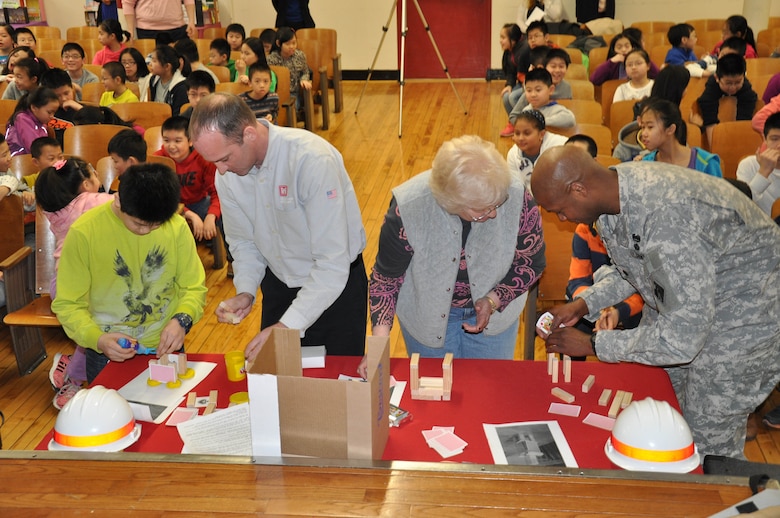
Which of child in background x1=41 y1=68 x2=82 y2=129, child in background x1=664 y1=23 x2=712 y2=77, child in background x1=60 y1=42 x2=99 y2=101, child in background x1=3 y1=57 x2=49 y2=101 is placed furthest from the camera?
child in background x1=664 y1=23 x2=712 y2=77

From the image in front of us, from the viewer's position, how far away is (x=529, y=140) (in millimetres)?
4625

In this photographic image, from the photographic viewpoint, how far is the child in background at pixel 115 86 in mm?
6406

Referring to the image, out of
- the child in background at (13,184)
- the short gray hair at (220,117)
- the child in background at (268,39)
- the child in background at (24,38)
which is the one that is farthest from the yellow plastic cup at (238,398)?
the child in background at (24,38)

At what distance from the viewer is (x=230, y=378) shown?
2502mm

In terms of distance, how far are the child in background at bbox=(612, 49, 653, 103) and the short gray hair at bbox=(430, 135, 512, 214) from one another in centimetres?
440

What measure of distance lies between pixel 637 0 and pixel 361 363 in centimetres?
1019

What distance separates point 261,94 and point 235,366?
4630 millimetres

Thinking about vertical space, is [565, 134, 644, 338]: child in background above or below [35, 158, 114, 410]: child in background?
below

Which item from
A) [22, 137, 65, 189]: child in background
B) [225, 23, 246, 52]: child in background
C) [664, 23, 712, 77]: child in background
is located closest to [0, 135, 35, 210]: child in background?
[22, 137, 65, 189]: child in background

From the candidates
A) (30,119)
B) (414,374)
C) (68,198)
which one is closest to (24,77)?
(30,119)

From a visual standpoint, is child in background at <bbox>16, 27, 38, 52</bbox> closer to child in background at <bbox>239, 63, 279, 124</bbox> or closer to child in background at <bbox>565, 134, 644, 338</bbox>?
child in background at <bbox>239, 63, 279, 124</bbox>

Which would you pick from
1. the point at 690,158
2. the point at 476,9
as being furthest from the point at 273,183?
the point at 476,9

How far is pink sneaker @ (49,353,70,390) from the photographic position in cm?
372

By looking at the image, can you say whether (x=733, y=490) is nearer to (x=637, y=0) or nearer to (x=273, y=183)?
(x=273, y=183)
